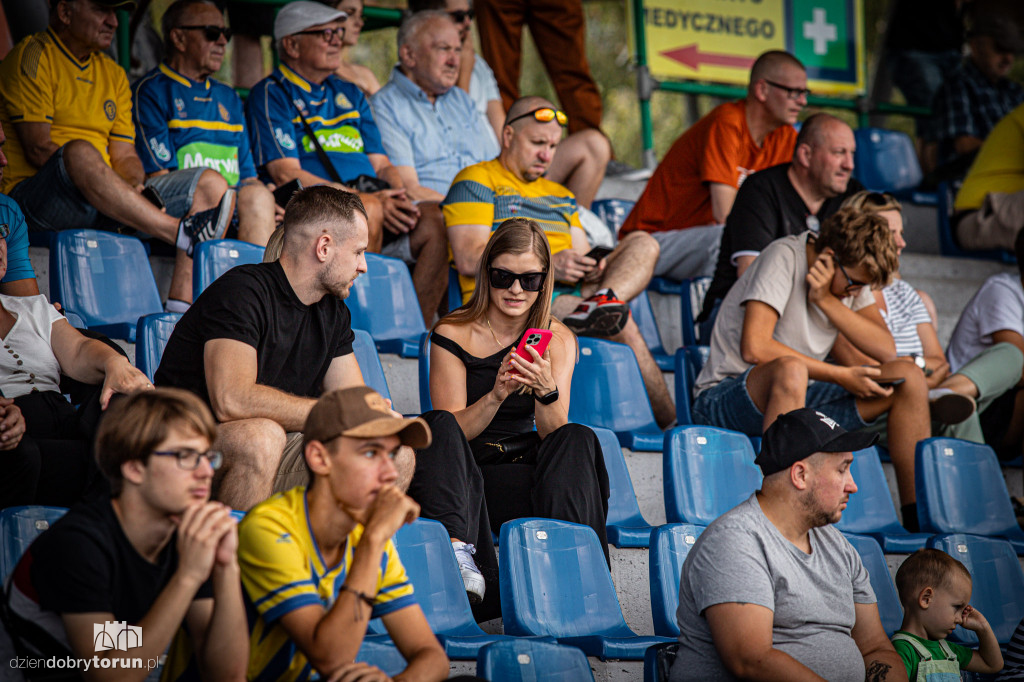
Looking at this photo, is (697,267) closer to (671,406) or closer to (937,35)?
(671,406)

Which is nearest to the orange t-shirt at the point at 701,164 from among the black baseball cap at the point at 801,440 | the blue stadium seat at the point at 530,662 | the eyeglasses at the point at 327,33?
the eyeglasses at the point at 327,33

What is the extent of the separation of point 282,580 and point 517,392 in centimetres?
143

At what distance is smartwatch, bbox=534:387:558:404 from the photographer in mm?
3230

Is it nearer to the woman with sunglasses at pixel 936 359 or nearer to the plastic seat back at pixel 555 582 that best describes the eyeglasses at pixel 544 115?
the woman with sunglasses at pixel 936 359

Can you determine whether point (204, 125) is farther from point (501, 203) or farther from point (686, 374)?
point (686, 374)

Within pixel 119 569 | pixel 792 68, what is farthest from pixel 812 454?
pixel 792 68

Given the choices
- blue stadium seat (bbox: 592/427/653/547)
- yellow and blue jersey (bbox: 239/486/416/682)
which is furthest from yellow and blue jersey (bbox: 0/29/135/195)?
yellow and blue jersey (bbox: 239/486/416/682)

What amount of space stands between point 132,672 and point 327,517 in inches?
17.5

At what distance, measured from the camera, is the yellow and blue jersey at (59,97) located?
410 cm

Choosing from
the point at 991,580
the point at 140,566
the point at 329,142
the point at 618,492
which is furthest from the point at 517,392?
the point at 329,142

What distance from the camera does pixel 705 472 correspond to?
353 cm

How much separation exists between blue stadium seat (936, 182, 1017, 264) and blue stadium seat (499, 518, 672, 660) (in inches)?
173

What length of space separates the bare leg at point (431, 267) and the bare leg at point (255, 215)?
2.44 ft

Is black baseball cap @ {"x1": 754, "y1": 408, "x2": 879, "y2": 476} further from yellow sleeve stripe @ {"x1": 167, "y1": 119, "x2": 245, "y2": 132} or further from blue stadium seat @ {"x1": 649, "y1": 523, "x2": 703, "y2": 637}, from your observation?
yellow sleeve stripe @ {"x1": 167, "y1": 119, "x2": 245, "y2": 132}
